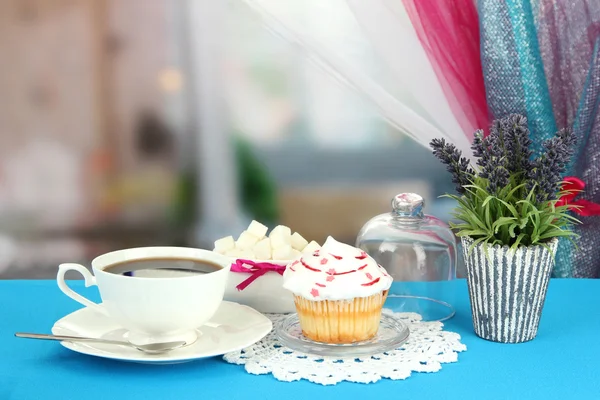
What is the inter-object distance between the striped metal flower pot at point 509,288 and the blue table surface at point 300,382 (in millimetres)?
20

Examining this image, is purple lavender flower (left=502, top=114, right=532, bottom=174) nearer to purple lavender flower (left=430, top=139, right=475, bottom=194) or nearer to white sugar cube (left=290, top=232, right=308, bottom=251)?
purple lavender flower (left=430, top=139, right=475, bottom=194)

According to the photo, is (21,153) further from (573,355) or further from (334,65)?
(573,355)

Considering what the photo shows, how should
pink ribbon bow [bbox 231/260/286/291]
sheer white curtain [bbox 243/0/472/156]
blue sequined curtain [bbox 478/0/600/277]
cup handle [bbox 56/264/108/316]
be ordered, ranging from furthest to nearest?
sheer white curtain [bbox 243/0/472/156], blue sequined curtain [bbox 478/0/600/277], pink ribbon bow [bbox 231/260/286/291], cup handle [bbox 56/264/108/316]

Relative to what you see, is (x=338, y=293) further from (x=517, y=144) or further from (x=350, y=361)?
(x=517, y=144)

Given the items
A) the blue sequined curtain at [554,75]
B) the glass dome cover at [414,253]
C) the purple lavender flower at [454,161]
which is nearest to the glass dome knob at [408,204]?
the glass dome cover at [414,253]

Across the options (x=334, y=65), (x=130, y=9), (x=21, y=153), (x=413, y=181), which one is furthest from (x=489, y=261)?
(x=21, y=153)

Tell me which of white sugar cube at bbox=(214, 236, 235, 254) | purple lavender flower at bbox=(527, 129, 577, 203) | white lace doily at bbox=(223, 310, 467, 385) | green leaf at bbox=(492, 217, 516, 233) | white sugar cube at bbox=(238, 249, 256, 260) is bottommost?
white lace doily at bbox=(223, 310, 467, 385)

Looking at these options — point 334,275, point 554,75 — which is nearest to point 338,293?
point 334,275

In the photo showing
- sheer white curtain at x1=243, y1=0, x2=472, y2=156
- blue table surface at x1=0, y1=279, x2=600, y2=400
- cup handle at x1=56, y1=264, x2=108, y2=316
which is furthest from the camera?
sheer white curtain at x1=243, y1=0, x2=472, y2=156

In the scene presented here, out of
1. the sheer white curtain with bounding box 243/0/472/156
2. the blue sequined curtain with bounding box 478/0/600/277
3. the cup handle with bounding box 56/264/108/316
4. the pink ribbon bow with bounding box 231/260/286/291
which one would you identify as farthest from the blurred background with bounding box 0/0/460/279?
the cup handle with bounding box 56/264/108/316

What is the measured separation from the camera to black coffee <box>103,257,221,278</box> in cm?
85

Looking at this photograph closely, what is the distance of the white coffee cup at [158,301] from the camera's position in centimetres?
80

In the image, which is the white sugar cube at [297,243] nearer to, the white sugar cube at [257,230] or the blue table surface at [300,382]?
the white sugar cube at [257,230]

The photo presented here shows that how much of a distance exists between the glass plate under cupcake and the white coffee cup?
10cm
